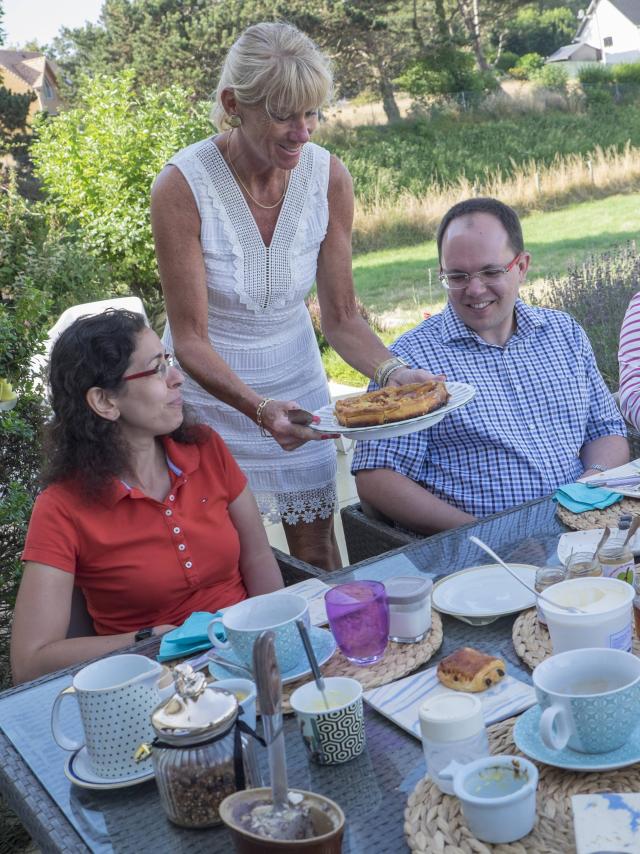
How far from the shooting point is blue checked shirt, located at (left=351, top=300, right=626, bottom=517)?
8.43 feet

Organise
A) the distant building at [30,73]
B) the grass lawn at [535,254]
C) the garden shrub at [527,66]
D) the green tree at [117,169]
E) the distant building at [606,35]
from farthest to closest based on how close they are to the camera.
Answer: the distant building at [30,73] < the distant building at [606,35] < the garden shrub at [527,66] < the grass lawn at [535,254] < the green tree at [117,169]

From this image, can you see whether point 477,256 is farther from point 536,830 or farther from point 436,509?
point 536,830

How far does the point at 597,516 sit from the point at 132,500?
98cm

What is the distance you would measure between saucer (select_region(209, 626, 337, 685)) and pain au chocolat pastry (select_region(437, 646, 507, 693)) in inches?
7.9

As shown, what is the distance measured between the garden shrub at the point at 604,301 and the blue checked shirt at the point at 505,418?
8.84ft

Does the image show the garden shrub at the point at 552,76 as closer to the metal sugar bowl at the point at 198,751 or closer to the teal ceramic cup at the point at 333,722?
the teal ceramic cup at the point at 333,722

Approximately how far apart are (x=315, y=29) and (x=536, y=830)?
23107 millimetres

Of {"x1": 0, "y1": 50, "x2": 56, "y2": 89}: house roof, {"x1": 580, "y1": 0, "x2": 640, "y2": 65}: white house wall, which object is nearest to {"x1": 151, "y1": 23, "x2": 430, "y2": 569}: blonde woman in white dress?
{"x1": 580, "y1": 0, "x2": 640, "y2": 65}: white house wall

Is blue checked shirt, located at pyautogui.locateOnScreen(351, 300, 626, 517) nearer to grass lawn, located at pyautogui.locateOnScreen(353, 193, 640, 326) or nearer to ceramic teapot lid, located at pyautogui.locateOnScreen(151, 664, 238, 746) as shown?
ceramic teapot lid, located at pyautogui.locateOnScreen(151, 664, 238, 746)

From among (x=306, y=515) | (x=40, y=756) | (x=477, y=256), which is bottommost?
(x=306, y=515)

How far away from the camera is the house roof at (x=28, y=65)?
33.5 metres

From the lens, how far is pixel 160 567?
6.89 feet

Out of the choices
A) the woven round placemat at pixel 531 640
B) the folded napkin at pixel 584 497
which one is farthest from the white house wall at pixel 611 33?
the woven round placemat at pixel 531 640

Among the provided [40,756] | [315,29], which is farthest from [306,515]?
[315,29]
